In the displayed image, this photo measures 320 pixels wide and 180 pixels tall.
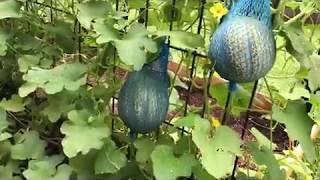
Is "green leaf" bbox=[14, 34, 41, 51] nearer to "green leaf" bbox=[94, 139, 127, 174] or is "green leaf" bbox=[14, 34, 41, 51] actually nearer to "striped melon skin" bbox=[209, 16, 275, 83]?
"green leaf" bbox=[94, 139, 127, 174]

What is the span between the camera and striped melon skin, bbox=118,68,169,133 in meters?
1.31

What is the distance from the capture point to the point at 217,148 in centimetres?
118

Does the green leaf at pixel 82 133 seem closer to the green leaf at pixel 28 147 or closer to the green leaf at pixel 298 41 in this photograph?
the green leaf at pixel 28 147

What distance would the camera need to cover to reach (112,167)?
1307 mm

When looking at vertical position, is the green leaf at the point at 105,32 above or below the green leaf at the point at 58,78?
above

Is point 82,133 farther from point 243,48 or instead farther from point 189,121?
point 243,48

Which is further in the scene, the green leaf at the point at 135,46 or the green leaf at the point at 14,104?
the green leaf at the point at 14,104

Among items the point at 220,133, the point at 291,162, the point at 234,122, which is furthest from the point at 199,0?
the point at 234,122

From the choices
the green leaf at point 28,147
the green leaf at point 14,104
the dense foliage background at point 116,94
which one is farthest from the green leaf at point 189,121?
the green leaf at point 14,104

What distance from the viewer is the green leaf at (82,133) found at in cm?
123

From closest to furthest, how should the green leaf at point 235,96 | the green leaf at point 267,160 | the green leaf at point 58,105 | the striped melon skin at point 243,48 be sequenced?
the striped melon skin at point 243,48 → the green leaf at point 267,160 → the green leaf at point 235,96 → the green leaf at point 58,105

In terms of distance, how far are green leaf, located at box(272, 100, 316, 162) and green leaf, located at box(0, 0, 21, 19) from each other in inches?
28.1

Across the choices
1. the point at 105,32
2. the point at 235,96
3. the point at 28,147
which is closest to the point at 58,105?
the point at 28,147

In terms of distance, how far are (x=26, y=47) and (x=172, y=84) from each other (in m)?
0.47
